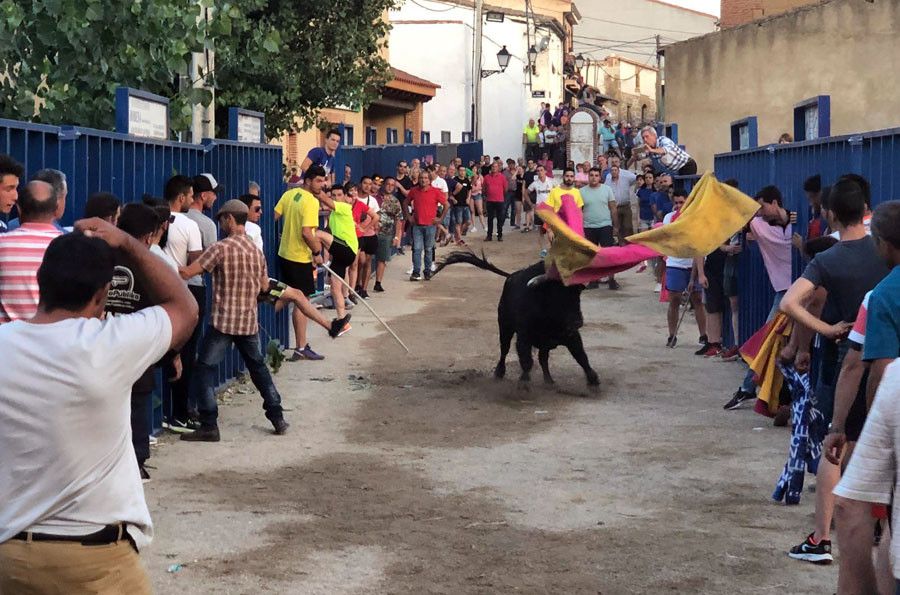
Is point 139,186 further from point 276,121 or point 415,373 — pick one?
point 276,121

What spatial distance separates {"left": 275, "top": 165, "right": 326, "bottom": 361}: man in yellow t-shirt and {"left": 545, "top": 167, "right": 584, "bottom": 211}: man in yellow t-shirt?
2361 millimetres

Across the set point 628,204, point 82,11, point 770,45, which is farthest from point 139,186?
point 770,45

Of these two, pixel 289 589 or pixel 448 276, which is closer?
pixel 289 589

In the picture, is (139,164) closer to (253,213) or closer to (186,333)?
(253,213)

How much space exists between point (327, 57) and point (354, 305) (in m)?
4.81

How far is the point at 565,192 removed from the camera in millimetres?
17562

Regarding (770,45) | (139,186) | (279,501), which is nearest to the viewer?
(279,501)

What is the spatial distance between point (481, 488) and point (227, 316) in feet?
8.14

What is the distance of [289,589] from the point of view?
645 cm

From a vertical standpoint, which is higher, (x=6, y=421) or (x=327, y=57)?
(x=327, y=57)

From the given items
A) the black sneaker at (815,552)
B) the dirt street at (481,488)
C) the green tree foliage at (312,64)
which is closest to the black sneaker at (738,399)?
the dirt street at (481,488)

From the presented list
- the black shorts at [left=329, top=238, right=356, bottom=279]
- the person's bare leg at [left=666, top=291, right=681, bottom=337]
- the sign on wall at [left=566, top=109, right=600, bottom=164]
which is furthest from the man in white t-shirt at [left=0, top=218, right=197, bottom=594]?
the sign on wall at [left=566, top=109, right=600, bottom=164]

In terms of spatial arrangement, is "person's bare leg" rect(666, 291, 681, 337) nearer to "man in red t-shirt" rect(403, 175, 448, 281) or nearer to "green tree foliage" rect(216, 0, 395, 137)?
"green tree foliage" rect(216, 0, 395, 137)

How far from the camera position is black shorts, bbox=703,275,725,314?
46.1ft
